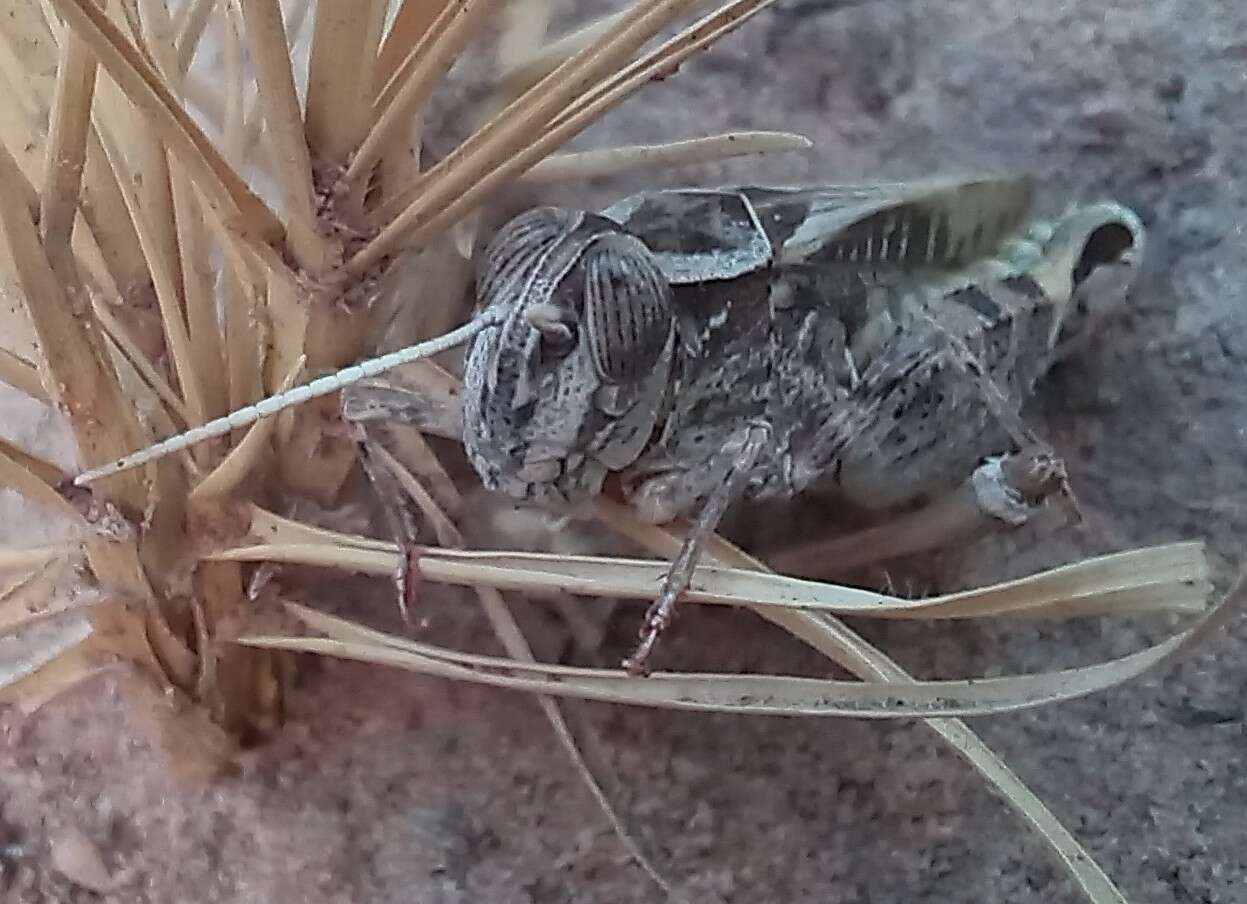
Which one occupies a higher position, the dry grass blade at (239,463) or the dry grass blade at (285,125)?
the dry grass blade at (285,125)

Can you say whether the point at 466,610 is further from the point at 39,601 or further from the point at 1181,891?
the point at 1181,891

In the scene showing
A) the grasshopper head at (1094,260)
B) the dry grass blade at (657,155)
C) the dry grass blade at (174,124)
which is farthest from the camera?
the grasshopper head at (1094,260)

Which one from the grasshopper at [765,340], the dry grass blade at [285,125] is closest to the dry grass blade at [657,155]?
the grasshopper at [765,340]

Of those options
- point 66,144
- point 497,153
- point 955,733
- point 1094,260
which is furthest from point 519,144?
point 1094,260

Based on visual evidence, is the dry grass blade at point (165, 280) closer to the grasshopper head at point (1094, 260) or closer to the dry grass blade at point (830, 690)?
the dry grass blade at point (830, 690)

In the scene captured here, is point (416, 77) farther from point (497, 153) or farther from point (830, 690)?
point (830, 690)

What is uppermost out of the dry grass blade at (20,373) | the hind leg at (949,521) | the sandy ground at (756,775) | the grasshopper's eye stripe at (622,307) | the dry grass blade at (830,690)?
the grasshopper's eye stripe at (622,307)

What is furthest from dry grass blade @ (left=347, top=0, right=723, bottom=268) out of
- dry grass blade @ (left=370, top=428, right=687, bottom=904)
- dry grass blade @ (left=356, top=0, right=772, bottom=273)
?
dry grass blade @ (left=370, top=428, right=687, bottom=904)

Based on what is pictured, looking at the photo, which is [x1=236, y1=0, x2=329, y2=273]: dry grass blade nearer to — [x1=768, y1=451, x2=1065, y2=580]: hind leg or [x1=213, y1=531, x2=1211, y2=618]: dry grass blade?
[x1=213, y1=531, x2=1211, y2=618]: dry grass blade
